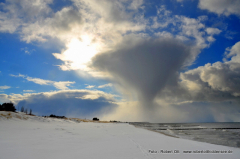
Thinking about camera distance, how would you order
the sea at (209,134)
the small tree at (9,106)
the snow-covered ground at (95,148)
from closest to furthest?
the snow-covered ground at (95,148)
the sea at (209,134)
the small tree at (9,106)

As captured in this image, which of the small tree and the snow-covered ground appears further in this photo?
the small tree

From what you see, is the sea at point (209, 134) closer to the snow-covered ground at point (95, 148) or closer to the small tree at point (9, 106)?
the snow-covered ground at point (95, 148)

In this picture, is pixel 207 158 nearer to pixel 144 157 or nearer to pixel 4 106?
pixel 144 157

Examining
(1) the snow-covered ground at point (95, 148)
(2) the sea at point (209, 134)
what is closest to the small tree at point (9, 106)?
(1) the snow-covered ground at point (95, 148)

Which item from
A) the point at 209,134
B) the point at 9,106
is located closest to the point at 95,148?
the point at 209,134

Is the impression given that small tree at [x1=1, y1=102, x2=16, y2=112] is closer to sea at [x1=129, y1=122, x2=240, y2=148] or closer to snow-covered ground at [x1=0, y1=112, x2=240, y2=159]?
snow-covered ground at [x1=0, y1=112, x2=240, y2=159]

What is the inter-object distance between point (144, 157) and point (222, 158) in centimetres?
471

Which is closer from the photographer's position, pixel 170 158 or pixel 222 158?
pixel 170 158

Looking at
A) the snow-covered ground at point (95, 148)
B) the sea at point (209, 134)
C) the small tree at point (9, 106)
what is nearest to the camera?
the snow-covered ground at point (95, 148)

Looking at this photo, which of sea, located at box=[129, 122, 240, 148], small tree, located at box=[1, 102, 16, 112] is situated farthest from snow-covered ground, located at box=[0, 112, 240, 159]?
small tree, located at box=[1, 102, 16, 112]

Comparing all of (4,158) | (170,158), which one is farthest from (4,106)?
(170,158)

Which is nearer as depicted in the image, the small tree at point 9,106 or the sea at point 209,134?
the sea at point 209,134

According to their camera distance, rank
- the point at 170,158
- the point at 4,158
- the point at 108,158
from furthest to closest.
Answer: the point at 170,158
the point at 108,158
the point at 4,158

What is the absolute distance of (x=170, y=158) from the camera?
7277 millimetres
